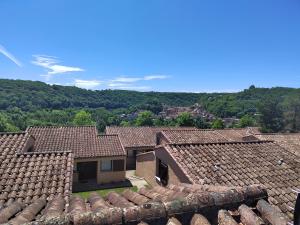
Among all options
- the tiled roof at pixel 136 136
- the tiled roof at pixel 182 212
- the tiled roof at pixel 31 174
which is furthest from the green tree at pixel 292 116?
the tiled roof at pixel 182 212

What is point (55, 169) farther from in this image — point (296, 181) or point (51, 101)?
point (51, 101)

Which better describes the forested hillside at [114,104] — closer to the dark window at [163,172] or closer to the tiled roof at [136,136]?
the tiled roof at [136,136]

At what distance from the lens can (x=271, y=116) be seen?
67125mm

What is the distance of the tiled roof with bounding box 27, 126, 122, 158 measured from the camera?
24367mm

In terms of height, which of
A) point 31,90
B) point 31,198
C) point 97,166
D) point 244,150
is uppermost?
point 31,90

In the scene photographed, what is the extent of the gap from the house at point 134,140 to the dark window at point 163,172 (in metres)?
16.6

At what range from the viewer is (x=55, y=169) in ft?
36.3

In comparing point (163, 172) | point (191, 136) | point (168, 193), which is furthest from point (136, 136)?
point (168, 193)

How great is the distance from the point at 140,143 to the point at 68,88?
130 metres

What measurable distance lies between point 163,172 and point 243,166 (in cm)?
527

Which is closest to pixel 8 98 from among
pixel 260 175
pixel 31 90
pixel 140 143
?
pixel 31 90

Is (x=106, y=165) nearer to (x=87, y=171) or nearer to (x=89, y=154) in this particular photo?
(x=87, y=171)

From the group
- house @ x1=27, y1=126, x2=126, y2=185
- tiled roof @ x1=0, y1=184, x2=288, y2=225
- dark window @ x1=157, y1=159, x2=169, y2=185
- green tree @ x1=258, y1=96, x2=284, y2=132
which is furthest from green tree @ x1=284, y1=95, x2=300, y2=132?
tiled roof @ x1=0, y1=184, x2=288, y2=225

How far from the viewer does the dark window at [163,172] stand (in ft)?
47.6
